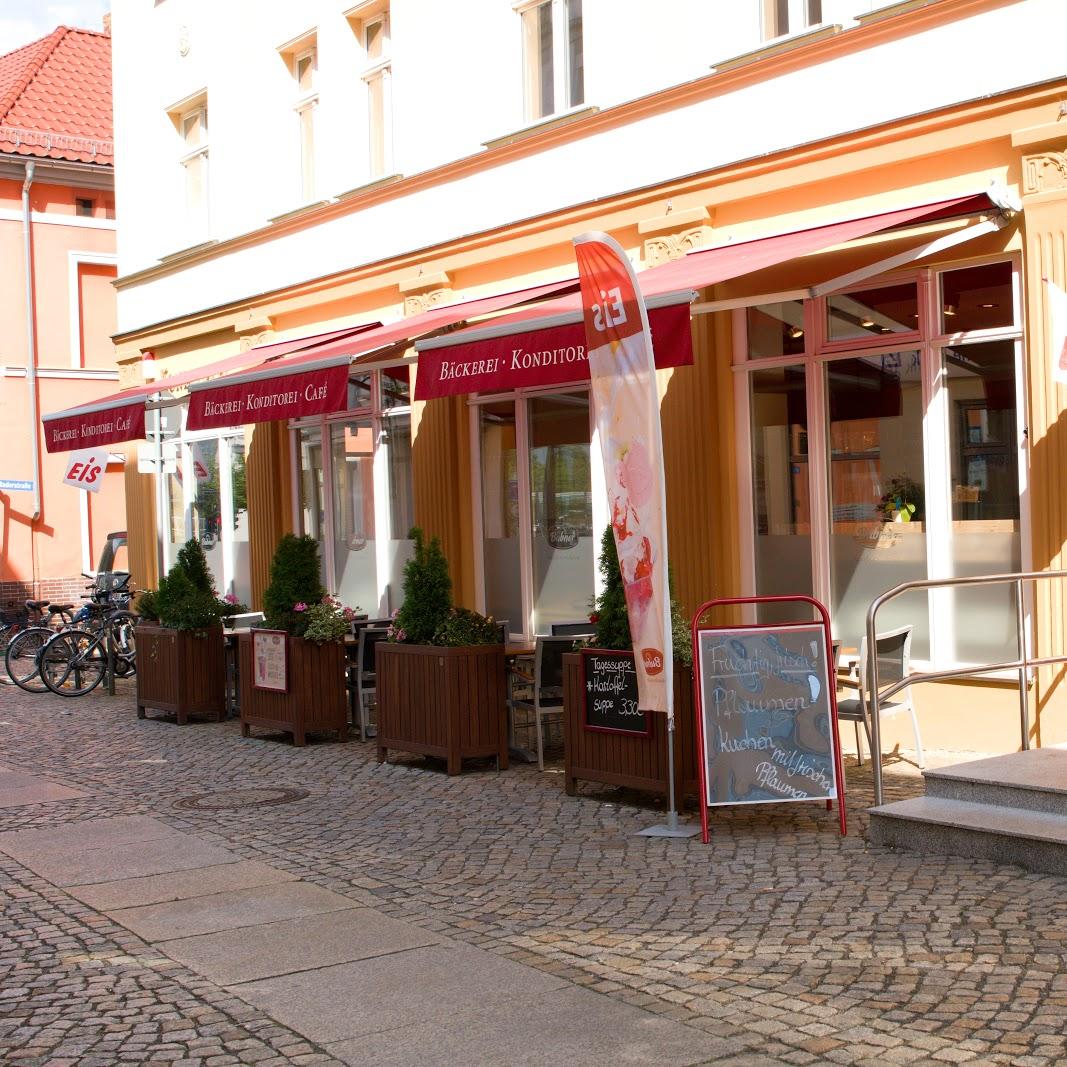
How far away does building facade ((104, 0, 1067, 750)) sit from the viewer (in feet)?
30.4

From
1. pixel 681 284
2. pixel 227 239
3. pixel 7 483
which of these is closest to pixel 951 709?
pixel 681 284

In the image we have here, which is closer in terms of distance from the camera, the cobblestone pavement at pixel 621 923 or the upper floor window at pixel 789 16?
the cobblestone pavement at pixel 621 923

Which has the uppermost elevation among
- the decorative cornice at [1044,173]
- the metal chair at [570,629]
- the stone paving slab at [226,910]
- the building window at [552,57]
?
the building window at [552,57]

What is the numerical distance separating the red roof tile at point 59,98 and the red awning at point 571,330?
18472 millimetres

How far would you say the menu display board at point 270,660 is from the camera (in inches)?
436

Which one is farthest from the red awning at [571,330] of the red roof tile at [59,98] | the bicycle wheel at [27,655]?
the red roof tile at [59,98]

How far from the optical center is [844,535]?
33.8ft

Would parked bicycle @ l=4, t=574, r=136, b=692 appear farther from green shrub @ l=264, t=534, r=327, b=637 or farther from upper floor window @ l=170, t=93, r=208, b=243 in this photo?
green shrub @ l=264, t=534, r=327, b=637

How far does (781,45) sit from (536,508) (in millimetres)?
4561

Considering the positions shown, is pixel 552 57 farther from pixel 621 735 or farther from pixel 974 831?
pixel 974 831

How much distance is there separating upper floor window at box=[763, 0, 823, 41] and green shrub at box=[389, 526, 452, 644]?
4678 millimetres

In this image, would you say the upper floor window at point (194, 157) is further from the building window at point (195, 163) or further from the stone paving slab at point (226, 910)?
the stone paving slab at point (226, 910)

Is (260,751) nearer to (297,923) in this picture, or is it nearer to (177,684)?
(177,684)

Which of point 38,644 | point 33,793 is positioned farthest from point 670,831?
point 38,644
